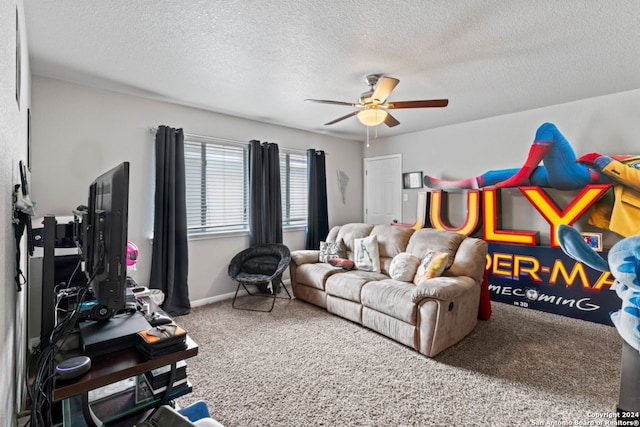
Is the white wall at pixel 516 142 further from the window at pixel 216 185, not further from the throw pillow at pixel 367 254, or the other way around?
the window at pixel 216 185

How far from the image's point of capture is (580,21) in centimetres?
203

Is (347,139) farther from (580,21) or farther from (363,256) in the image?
(580,21)

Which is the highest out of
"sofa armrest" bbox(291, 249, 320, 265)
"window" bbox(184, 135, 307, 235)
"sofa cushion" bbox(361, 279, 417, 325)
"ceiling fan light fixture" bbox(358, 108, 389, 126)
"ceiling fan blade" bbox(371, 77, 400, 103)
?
"ceiling fan blade" bbox(371, 77, 400, 103)

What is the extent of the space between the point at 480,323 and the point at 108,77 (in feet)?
14.5

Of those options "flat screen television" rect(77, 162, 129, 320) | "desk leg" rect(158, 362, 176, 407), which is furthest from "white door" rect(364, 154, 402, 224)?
"flat screen television" rect(77, 162, 129, 320)

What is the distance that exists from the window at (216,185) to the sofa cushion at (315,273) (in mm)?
1083

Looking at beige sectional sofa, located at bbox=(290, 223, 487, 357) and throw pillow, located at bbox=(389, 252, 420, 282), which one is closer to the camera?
beige sectional sofa, located at bbox=(290, 223, 487, 357)

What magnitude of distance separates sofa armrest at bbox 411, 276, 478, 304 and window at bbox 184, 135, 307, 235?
2609mm

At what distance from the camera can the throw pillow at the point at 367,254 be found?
12.0ft

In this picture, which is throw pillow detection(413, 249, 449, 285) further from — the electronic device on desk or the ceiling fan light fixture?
the electronic device on desk

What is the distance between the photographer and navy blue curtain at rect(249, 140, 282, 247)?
167 inches

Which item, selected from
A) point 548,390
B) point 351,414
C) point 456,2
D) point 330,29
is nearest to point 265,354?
point 351,414

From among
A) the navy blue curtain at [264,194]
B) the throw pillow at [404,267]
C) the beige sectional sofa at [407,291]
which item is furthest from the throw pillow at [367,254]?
the navy blue curtain at [264,194]

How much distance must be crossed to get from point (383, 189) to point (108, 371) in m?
5.00
